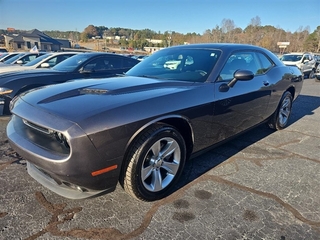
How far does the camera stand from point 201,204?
93.2 inches

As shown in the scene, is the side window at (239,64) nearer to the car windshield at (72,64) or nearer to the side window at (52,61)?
the car windshield at (72,64)

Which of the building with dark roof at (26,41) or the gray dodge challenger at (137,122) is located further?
the building with dark roof at (26,41)

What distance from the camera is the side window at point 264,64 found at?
3906 millimetres

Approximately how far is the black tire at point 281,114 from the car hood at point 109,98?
8.36 ft

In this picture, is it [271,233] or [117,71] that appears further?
[117,71]

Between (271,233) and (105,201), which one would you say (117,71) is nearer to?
(105,201)

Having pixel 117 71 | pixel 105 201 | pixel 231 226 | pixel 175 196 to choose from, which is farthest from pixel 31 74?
pixel 231 226

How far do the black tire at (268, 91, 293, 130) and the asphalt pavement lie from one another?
129cm

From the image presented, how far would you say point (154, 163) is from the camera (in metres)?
2.34

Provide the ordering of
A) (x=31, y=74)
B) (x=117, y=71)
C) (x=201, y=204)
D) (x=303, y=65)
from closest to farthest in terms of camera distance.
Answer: (x=201, y=204) → (x=31, y=74) → (x=117, y=71) → (x=303, y=65)

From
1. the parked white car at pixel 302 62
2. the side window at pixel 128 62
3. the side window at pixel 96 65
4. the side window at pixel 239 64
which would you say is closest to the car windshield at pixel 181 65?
the side window at pixel 239 64

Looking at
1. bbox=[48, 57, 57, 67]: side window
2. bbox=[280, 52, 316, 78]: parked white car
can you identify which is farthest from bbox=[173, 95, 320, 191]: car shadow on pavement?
bbox=[280, 52, 316, 78]: parked white car

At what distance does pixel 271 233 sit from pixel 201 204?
65cm

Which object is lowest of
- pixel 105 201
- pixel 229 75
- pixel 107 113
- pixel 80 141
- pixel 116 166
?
pixel 105 201
